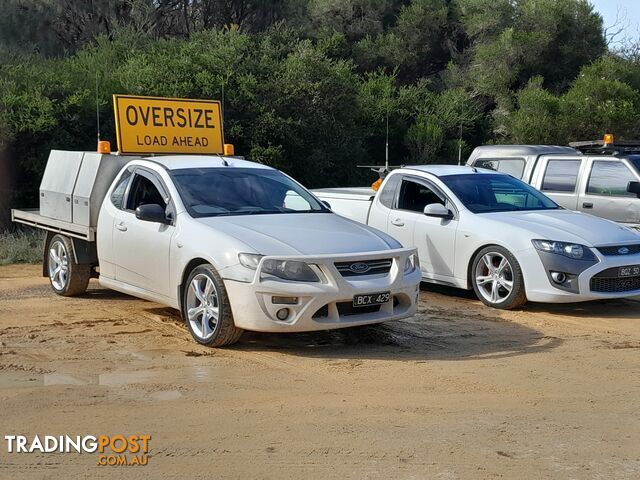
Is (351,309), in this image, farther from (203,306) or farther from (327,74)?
(327,74)

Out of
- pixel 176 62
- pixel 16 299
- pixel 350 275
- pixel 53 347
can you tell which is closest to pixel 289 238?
pixel 350 275

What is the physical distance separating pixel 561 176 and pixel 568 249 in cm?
382

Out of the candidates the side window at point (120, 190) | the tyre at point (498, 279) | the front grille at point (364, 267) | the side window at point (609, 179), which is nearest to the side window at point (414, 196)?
the tyre at point (498, 279)

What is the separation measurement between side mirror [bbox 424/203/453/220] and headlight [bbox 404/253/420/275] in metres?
2.33

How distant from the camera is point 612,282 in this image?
9336mm

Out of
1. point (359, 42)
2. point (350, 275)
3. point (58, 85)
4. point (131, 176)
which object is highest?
point (359, 42)

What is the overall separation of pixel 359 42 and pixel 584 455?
26.7m

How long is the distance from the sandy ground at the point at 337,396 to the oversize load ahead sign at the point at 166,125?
7.55 feet

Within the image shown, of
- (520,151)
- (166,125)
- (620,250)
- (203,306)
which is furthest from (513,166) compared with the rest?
(203,306)

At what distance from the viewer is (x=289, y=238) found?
7.56 meters

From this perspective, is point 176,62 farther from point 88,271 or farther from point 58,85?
point 88,271

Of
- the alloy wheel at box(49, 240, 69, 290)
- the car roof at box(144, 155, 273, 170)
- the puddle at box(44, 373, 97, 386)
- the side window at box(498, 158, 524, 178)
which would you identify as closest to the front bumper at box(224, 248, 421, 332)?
the puddle at box(44, 373, 97, 386)

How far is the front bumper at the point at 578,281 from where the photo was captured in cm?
918

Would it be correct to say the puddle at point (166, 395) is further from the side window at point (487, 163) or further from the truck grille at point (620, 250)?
the side window at point (487, 163)
